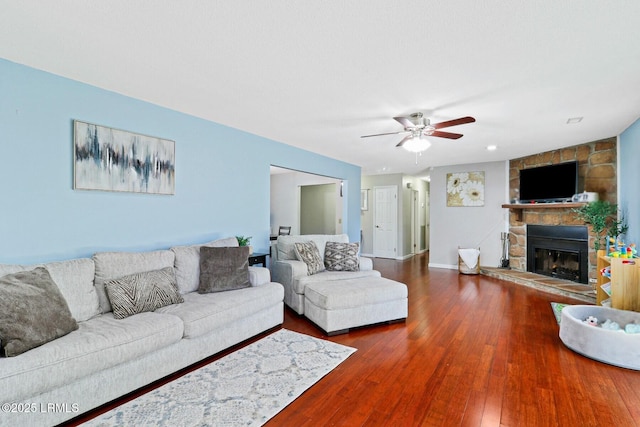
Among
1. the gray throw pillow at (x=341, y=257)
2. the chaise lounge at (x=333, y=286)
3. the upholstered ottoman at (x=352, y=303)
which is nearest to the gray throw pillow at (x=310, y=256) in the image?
the chaise lounge at (x=333, y=286)

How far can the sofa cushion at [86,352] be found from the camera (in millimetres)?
1564

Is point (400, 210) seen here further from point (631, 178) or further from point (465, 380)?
point (465, 380)

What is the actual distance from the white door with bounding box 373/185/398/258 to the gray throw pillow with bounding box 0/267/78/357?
7.23 meters

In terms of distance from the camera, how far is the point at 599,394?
210 centimetres

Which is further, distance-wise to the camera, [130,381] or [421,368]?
[421,368]

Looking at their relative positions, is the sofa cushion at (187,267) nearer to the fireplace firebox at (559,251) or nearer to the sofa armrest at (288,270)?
the sofa armrest at (288,270)

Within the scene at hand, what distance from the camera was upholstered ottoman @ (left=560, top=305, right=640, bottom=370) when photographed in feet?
7.97

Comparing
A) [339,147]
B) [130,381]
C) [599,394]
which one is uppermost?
[339,147]

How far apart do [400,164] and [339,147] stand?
2190mm

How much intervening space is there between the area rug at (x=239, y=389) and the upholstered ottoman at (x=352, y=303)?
31cm

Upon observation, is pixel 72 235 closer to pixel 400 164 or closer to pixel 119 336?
pixel 119 336

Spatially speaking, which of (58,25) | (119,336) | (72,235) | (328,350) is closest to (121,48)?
(58,25)

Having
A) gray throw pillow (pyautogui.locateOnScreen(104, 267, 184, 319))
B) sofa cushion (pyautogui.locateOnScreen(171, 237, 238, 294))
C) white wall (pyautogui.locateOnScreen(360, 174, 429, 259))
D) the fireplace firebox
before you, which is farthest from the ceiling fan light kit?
white wall (pyautogui.locateOnScreen(360, 174, 429, 259))

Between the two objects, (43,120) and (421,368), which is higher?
(43,120)
